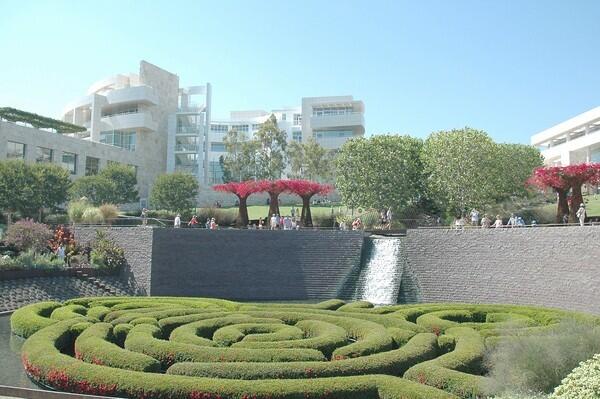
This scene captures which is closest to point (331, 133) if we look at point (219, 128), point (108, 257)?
point (219, 128)

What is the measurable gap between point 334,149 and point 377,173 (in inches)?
1425

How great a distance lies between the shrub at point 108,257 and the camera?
111 ft

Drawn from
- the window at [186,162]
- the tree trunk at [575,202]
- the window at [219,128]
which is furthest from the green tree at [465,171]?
the window at [219,128]

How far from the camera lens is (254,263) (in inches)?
1367

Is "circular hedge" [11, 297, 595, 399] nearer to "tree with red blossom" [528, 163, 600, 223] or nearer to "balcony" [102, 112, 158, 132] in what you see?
"tree with red blossom" [528, 163, 600, 223]

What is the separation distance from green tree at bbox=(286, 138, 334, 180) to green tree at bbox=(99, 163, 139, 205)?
2214 cm

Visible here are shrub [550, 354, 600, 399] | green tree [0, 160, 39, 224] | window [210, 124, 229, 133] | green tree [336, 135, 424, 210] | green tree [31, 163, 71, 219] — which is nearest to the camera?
shrub [550, 354, 600, 399]

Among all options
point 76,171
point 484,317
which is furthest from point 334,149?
point 484,317

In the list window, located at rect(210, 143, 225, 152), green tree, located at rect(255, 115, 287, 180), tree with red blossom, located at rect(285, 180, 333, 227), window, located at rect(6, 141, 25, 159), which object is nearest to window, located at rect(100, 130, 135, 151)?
green tree, located at rect(255, 115, 287, 180)

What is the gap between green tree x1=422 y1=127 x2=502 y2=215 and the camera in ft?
153

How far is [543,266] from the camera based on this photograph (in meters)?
27.1

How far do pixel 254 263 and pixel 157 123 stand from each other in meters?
52.9

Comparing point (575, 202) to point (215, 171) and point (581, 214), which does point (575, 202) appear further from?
point (215, 171)

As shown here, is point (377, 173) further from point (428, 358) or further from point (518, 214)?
point (428, 358)
